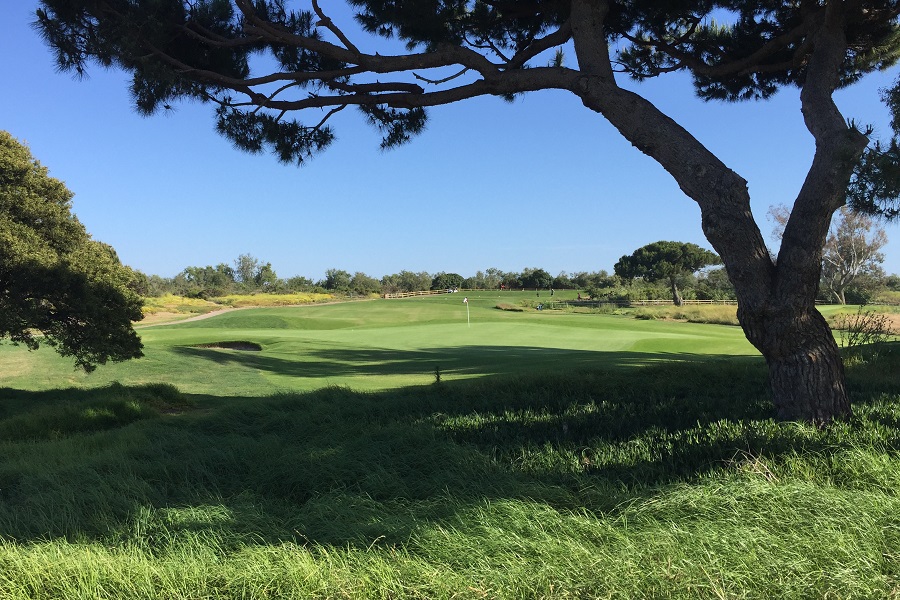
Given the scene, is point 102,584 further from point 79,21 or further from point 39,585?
point 79,21

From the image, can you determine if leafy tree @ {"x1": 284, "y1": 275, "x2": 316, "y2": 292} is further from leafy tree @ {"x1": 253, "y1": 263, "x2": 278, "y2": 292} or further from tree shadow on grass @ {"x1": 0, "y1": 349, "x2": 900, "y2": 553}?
tree shadow on grass @ {"x1": 0, "y1": 349, "x2": 900, "y2": 553}

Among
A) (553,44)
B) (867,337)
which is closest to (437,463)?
(553,44)

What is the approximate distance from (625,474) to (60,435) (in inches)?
254

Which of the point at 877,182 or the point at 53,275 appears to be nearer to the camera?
the point at 877,182

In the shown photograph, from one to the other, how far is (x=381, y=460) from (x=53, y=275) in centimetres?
638

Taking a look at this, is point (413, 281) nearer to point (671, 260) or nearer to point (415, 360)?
point (671, 260)

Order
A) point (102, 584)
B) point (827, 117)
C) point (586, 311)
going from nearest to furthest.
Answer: point (102, 584) < point (827, 117) < point (586, 311)

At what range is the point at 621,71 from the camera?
8.95m

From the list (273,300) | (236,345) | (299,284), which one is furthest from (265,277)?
(236,345)

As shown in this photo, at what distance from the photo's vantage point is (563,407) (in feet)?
21.4

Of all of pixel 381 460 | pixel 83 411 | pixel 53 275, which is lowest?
pixel 83 411

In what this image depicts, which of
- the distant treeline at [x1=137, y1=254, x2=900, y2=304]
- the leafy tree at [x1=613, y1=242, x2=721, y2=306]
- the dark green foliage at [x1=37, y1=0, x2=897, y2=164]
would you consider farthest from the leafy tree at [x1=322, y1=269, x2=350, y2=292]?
the dark green foliage at [x1=37, y1=0, x2=897, y2=164]

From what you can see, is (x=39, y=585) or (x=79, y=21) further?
(x=79, y=21)

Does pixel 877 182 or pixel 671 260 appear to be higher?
pixel 671 260
